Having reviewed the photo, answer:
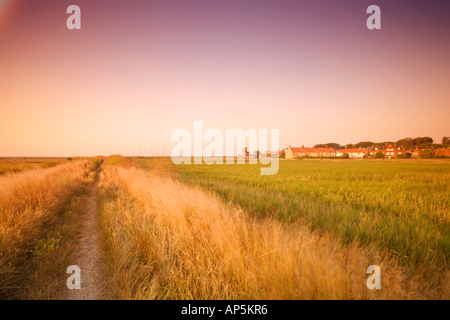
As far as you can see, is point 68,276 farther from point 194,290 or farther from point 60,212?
point 60,212

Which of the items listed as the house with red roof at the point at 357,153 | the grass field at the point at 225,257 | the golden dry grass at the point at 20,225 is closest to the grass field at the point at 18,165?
the golden dry grass at the point at 20,225

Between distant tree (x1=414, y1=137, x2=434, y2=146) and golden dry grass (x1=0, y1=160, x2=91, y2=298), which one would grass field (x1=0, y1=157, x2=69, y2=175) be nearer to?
golden dry grass (x1=0, y1=160, x2=91, y2=298)

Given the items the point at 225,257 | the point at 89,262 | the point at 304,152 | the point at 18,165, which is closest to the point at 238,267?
the point at 225,257

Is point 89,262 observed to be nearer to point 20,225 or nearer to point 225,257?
point 20,225

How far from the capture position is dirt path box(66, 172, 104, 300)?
8.38 feet

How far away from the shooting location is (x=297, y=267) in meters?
1.99

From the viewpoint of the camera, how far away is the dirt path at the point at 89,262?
8.38 ft

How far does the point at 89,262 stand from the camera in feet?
10.9

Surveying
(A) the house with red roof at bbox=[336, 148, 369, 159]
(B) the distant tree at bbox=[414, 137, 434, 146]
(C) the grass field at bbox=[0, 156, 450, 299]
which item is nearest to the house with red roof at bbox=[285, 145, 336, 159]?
(A) the house with red roof at bbox=[336, 148, 369, 159]

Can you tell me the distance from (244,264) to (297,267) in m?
0.79

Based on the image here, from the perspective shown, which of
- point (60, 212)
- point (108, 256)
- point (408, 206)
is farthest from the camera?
point (60, 212)
